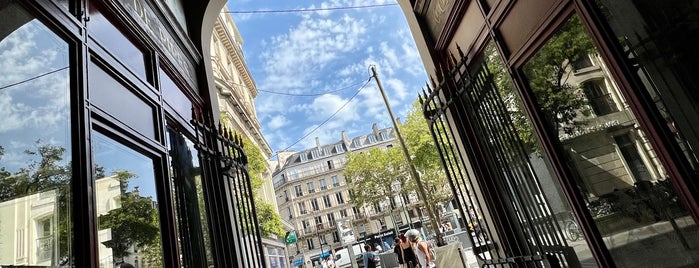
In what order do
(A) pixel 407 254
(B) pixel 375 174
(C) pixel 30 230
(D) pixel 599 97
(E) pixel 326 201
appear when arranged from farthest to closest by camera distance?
(E) pixel 326 201, (B) pixel 375 174, (A) pixel 407 254, (D) pixel 599 97, (C) pixel 30 230

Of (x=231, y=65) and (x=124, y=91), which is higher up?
(x=231, y=65)

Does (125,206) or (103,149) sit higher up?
(103,149)

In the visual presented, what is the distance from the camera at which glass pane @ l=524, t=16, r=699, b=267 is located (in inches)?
87.0

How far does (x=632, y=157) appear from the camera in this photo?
2.34m

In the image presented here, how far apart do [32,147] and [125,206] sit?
849 mm

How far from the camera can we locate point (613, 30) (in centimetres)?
210

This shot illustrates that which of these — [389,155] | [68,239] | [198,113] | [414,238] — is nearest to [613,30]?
[68,239]

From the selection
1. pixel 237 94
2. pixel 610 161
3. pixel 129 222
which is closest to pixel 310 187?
pixel 237 94

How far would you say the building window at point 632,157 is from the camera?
2275 millimetres

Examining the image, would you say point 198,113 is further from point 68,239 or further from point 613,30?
point 613,30

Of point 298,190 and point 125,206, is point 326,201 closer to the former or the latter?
point 298,190

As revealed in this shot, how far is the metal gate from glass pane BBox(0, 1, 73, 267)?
2.89 meters

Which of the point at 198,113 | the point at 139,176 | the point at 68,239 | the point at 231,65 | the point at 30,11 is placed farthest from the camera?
the point at 231,65

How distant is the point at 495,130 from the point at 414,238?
23.7 feet
